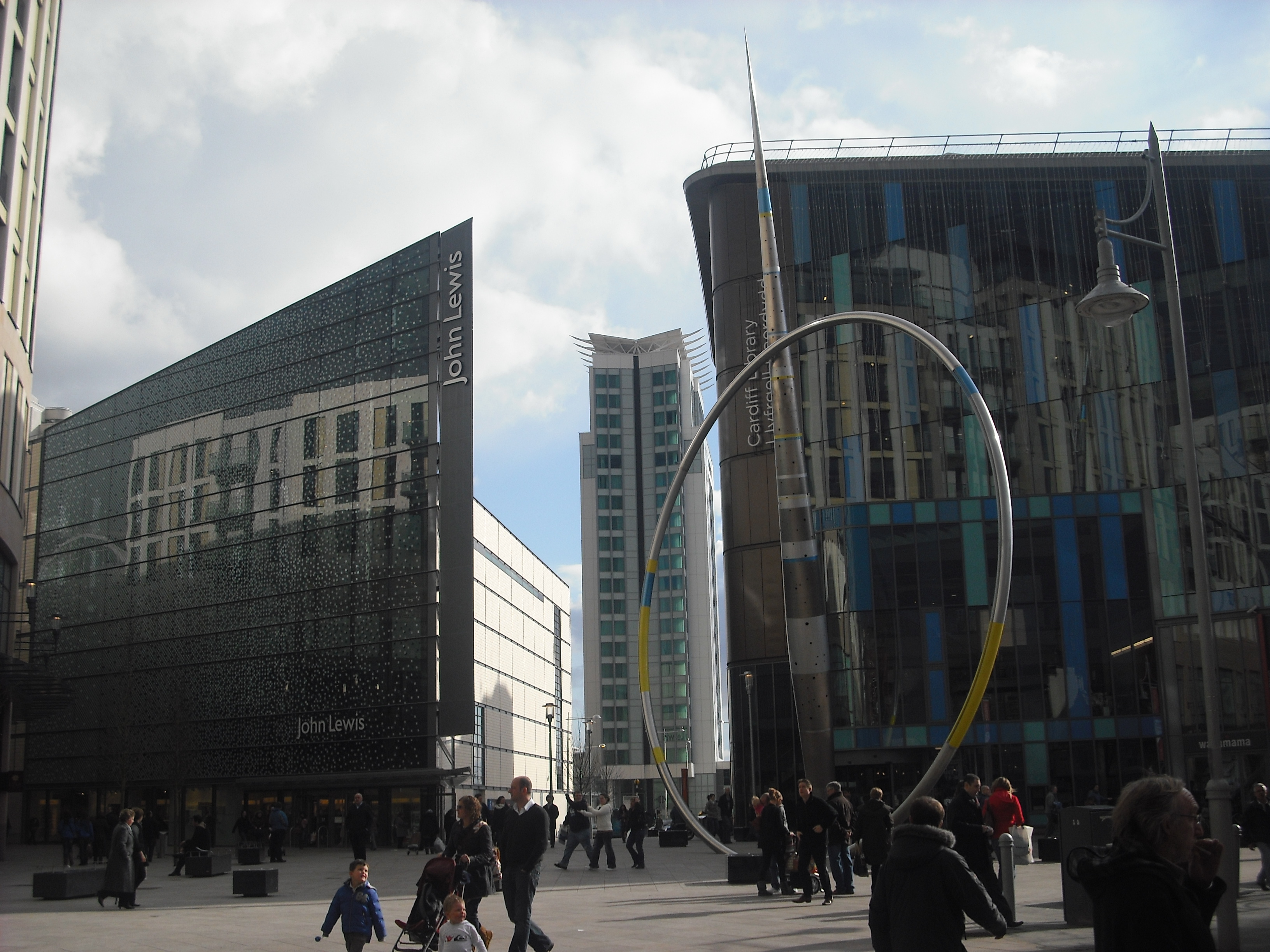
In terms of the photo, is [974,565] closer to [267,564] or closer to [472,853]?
[267,564]

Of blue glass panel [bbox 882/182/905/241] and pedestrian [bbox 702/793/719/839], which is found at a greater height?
blue glass panel [bbox 882/182/905/241]

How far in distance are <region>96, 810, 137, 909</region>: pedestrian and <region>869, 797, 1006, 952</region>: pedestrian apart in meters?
16.6

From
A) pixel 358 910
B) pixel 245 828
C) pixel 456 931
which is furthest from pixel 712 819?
pixel 456 931

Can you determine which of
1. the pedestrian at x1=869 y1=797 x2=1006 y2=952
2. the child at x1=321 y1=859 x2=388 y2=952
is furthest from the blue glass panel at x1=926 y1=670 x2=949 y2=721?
the pedestrian at x1=869 y1=797 x2=1006 y2=952

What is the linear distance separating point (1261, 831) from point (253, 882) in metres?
16.4

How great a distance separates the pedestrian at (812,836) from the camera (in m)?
17.4

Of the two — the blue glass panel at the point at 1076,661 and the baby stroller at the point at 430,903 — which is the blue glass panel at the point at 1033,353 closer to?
the blue glass panel at the point at 1076,661

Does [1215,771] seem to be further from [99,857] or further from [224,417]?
[224,417]

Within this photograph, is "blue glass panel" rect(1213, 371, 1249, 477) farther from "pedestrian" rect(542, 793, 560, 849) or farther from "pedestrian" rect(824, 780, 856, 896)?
"pedestrian" rect(824, 780, 856, 896)

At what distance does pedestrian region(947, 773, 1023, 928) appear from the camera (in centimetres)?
1276

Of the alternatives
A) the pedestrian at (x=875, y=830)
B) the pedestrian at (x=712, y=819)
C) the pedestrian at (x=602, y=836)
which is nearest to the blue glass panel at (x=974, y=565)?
the pedestrian at (x=712, y=819)

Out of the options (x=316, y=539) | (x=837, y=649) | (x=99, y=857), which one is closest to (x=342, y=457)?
(x=316, y=539)

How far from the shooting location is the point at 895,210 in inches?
1743

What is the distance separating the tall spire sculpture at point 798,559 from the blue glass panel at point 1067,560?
35.7 ft
